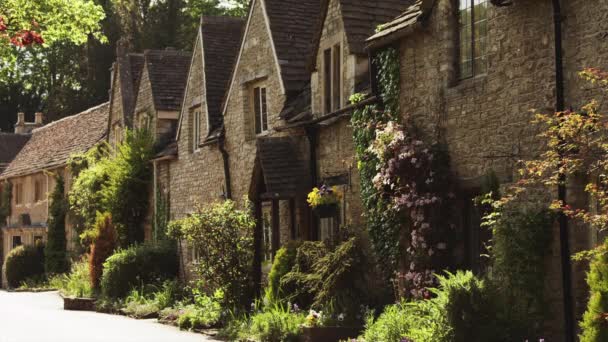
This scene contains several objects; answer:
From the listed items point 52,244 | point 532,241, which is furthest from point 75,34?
point 52,244

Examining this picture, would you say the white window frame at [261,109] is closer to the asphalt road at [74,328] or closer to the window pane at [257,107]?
the window pane at [257,107]

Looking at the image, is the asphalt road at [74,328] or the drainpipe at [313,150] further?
the drainpipe at [313,150]

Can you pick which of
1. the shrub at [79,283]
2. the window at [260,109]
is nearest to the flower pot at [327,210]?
the window at [260,109]

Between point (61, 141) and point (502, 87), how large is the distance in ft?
119

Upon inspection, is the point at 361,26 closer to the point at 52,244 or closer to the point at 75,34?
the point at 75,34

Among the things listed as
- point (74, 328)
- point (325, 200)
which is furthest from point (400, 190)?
point (74, 328)

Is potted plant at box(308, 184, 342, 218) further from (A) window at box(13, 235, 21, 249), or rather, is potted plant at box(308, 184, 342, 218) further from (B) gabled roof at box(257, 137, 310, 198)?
(A) window at box(13, 235, 21, 249)

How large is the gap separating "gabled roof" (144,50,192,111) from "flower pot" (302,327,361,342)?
17.9m

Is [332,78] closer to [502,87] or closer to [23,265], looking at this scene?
[502,87]

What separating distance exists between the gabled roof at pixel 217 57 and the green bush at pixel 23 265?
60.3 feet

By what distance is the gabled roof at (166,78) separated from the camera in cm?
3366

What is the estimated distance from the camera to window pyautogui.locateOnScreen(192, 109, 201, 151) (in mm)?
29438

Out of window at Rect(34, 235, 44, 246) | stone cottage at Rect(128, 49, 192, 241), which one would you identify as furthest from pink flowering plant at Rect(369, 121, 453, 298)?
window at Rect(34, 235, 44, 246)

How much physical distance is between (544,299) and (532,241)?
76 cm
